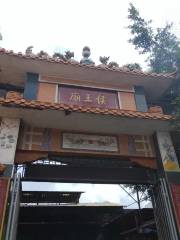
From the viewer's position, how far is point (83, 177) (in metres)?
7.18

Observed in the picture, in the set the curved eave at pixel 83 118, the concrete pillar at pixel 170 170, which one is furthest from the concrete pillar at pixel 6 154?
the concrete pillar at pixel 170 170

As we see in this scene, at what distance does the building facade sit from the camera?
650cm

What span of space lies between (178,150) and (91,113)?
3039 mm

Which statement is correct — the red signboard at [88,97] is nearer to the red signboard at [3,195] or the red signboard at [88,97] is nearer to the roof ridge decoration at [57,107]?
the roof ridge decoration at [57,107]

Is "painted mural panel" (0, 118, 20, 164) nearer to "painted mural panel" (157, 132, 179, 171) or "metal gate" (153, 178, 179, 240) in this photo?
"metal gate" (153, 178, 179, 240)

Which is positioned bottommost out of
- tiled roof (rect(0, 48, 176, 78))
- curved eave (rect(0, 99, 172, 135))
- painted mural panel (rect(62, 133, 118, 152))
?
painted mural panel (rect(62, 133, 118, 152))

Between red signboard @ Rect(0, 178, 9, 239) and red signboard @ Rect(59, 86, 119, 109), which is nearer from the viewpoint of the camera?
red signboard @ Rect(0, 178, 9, 239)

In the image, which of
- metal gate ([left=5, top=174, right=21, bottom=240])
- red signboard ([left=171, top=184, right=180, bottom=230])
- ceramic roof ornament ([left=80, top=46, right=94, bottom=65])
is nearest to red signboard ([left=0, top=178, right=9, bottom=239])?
metal gate ([left=5, top=174, right=21, bottom=240])

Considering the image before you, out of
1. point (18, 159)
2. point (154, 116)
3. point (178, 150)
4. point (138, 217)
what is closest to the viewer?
point (18, 159)

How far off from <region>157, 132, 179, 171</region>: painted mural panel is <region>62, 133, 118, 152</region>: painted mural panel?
3.99ft

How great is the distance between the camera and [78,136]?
7.32 meters

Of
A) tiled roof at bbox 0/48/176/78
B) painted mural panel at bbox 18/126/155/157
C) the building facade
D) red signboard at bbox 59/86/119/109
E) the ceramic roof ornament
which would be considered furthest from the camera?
the ceramic roof ornament

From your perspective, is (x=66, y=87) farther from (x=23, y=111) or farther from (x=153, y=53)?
(x=153, y=53)

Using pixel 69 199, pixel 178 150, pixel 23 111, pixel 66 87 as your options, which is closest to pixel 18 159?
pixel 23 111
